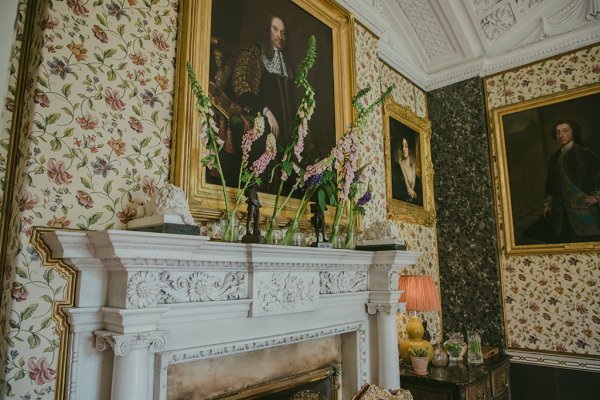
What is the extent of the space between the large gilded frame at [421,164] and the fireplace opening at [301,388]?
1.88 metres

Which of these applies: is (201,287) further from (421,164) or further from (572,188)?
(572,188)

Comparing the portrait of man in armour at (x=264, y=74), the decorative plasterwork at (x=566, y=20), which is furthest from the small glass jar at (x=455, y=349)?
the decorative plasterwork at (x=566, y=20)

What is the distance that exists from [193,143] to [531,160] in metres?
3.95

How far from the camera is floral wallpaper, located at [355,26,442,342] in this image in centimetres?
388

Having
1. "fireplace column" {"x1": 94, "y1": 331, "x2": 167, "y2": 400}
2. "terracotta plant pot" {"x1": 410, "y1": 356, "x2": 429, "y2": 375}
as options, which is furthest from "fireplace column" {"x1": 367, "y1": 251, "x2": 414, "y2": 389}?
"fireplace column" {"x1": 94, "y1": 331, "x2": 167, "y2": 400}

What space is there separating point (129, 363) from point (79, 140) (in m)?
1.04

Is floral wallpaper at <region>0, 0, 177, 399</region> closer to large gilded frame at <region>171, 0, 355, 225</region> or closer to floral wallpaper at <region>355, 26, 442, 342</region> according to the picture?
large gilded frame at <region>171, 0, 355, 225</region>

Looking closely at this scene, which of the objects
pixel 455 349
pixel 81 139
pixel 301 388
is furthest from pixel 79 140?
pixel 455 349

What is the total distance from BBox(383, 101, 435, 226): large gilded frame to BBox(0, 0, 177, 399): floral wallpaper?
2.63m

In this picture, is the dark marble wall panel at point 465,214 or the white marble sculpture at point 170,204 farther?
the dark marble wall panel at point 465,214

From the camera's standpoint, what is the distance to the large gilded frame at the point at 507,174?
171 inches

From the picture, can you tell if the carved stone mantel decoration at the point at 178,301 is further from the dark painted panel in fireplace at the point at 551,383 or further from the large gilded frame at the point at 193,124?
the dark painted panel in fireplace at the point at 551,383

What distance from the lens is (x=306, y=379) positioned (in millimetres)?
2764

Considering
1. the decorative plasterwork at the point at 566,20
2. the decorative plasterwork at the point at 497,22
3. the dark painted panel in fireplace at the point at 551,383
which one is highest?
the decorative plasterwork at the point at 497,22
